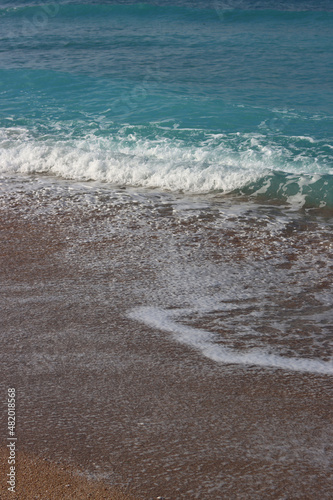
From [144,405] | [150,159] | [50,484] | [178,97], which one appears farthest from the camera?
[178,97]

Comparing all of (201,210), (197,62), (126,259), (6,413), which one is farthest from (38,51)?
(6,413)

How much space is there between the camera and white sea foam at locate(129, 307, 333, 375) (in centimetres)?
291

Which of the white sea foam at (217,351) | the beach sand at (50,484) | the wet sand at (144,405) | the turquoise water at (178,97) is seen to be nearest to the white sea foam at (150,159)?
the turquoise water at (178,97)

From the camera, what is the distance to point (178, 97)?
10.9 meters

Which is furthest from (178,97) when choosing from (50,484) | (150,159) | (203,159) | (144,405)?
(50,484)

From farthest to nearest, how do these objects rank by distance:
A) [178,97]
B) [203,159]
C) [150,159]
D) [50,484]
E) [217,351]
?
[178,97] < [203,159] < [150,159] < [217,351] < [50,484]

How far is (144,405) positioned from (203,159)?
5248mm

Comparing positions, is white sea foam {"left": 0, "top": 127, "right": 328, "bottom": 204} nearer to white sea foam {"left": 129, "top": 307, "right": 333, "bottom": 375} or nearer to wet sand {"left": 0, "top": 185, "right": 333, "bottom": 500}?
wet sand {"left": 0, "top": 185, "right": 333, "bottom": 500}

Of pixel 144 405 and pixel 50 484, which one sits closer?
pixel 50 484

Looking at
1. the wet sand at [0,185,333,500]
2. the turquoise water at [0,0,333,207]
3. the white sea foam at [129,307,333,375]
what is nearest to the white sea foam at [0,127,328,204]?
the turquoise water at [0,0,333,207]

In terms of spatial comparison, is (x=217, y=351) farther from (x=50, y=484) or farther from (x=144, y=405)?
(x=50, y=484)

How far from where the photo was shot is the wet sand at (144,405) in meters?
2.17

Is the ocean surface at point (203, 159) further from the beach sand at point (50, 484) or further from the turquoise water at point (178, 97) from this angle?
the beach sand at point (50, 484)

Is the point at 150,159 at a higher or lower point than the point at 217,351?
higher
